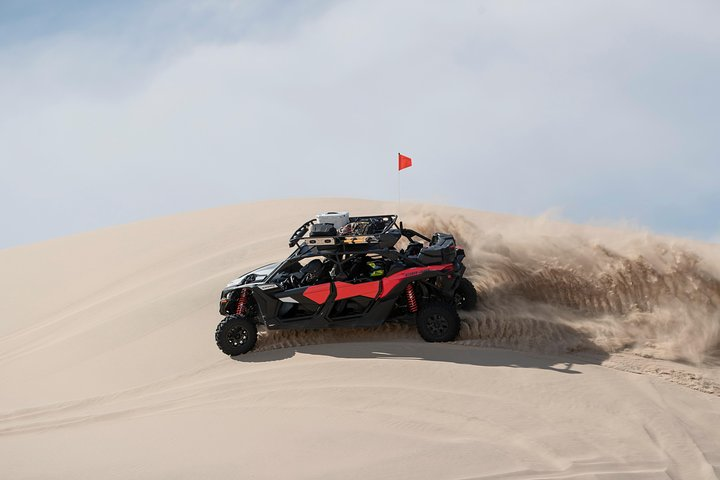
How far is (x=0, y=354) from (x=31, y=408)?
155 inches

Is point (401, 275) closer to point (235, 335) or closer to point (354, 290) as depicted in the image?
point (354, 290)

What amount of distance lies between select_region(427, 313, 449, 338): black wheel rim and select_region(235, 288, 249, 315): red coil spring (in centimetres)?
282

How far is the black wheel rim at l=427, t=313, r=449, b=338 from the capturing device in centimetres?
1102

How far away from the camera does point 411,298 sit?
1108 cm

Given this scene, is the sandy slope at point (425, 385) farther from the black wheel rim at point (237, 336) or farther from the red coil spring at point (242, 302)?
the red coil spring at point (242, 302)

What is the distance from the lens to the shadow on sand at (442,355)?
10.7 metres

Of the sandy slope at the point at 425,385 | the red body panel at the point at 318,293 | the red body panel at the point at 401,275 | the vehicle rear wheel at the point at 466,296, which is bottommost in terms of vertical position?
the sandy slope at the point at 425,385

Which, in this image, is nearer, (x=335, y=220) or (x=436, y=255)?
(x=436, y=255)

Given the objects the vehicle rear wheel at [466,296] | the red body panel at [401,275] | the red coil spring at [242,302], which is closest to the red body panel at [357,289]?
the red body panel at [401,275]

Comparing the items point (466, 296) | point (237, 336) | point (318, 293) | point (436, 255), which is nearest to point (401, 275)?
point (436, 255)

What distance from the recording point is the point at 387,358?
35.6 ft

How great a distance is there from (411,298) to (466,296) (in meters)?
1.32

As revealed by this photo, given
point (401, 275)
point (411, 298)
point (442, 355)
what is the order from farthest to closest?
point (411, 298) → point (401, 275) → point (442, 355)

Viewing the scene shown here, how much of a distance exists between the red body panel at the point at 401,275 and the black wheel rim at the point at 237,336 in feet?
7.34
